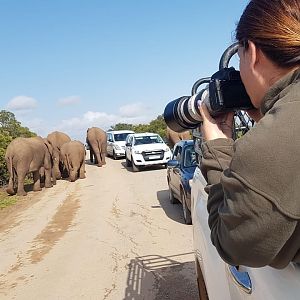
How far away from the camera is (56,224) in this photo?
9086 millimetres

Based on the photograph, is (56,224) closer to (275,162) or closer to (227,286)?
(227,286)

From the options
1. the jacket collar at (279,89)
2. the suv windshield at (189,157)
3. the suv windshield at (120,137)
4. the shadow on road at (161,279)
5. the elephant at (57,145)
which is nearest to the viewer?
the jacket collar at (279,89)

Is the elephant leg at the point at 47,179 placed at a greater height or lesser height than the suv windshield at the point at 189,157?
lesser

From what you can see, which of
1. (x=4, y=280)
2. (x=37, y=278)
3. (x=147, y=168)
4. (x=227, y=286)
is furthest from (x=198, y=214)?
(x=147, y=168)

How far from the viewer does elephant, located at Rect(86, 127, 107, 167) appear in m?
23.3

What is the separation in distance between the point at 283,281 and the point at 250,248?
18 centimetres

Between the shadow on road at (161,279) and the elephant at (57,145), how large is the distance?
1269 centimetres

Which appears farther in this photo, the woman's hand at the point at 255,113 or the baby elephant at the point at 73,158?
the baby elephant at the point at 73,158

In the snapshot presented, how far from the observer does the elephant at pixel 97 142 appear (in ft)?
76.3

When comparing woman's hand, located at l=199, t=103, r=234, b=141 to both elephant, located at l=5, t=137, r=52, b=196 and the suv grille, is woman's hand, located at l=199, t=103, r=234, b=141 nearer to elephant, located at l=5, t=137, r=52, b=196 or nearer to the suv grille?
elephant, located at l=5, t=137, r=52, b=196

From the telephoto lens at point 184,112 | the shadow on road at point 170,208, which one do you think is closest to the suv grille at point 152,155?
the shadow on road at point 170,208

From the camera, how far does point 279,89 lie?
1291mm

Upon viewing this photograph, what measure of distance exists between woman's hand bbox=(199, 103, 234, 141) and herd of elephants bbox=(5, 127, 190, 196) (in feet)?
45.4

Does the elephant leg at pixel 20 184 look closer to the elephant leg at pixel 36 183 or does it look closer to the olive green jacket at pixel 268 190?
the elephant leg at pixel 36 183
